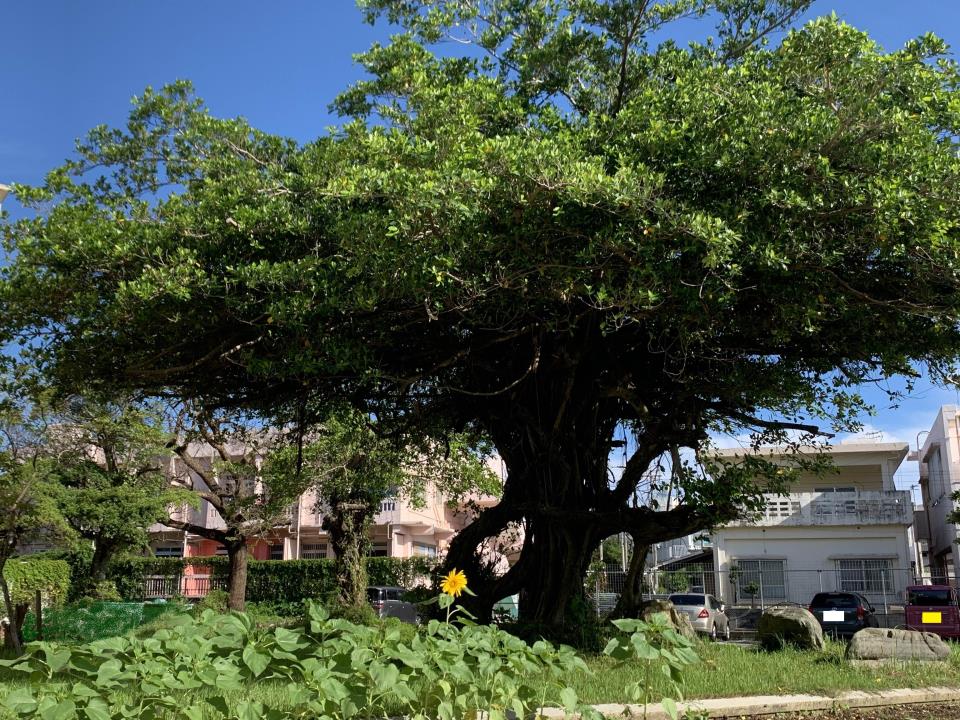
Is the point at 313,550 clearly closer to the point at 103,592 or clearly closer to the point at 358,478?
the point at 103,592

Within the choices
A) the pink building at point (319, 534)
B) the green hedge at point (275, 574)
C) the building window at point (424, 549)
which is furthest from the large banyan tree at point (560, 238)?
the building window at point (424, 549)

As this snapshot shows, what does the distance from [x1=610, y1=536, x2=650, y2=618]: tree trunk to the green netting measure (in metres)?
11.6

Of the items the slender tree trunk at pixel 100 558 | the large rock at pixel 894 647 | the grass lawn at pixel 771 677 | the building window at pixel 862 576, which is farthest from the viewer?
the building window at pixel 862 576

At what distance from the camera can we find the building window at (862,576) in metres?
32.1

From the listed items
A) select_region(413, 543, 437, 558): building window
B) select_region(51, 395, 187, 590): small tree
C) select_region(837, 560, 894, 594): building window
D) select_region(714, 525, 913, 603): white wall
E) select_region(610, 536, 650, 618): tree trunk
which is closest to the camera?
select_region(610, 536, 650, 618): tree trunk

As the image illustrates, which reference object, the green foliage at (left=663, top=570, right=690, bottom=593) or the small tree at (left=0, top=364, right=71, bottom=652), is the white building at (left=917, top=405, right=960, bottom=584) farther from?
the small tree at (left=0, top=364, right=71, bottom=652)

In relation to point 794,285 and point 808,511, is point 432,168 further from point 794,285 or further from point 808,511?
point 808,511

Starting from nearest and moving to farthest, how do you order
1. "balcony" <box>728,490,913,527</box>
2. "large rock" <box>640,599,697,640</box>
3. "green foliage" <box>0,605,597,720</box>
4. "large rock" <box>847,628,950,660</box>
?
"green foliage" <box>0,605,597,720</box> → "large rock" <box>847,628,950,660</box> → "large rock" <box>640,599,697,640</box> → "balcony" <box>728,490,913,527</box>

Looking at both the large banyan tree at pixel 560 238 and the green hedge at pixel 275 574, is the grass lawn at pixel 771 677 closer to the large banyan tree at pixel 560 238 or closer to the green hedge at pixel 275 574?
the large banyan tree at pixel 560 238

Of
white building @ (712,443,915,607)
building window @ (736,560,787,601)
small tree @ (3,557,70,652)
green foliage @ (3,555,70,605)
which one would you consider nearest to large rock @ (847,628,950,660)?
small tree @ (3,557,70,652)

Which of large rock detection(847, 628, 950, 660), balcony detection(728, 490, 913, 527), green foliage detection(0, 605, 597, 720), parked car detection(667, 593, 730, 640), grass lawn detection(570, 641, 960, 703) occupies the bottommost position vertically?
parked car detection(667, 593, 730, 640)

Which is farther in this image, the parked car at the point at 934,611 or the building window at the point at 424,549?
the building window at the point at 424,549

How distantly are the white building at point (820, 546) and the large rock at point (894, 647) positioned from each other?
22338 mm

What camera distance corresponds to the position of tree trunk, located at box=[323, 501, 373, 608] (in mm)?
21312
